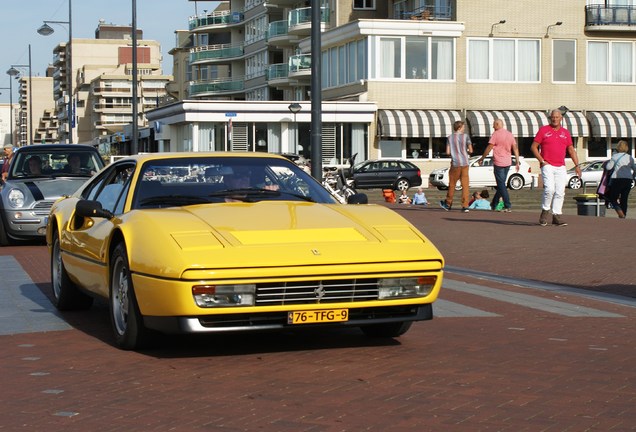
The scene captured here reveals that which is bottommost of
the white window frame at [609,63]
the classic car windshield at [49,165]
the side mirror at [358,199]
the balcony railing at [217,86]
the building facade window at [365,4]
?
the side mirror at [358,199]

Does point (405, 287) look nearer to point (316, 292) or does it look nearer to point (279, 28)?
point (316, 292)

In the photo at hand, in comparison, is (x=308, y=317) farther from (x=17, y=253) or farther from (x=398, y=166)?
(x=398, y=166)

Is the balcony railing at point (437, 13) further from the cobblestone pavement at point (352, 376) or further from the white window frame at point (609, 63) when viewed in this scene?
the cobblestone pavement at point (352, 376)

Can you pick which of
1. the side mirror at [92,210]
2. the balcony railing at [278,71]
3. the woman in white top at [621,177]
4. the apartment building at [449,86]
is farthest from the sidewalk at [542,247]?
the balcony railing at [278,71]

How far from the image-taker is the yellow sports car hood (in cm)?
682

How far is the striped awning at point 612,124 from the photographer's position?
5950 cm

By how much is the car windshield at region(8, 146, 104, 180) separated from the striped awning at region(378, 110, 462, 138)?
38336mm

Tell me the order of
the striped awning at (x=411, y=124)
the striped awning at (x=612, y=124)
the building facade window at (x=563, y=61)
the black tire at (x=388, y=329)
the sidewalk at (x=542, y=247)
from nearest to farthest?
the black tire at (x=388, y=329) < the sidewalk at (x=542, y=247) < the striped awning at (x=411, y=124) < the striped awning at (x=612, y=124) < the building facade window at (x=563, y=61)

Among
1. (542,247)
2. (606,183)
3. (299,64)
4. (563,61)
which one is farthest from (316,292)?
(299,64)

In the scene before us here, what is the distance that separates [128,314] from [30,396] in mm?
1362

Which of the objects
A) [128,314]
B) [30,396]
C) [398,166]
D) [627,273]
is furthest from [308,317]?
[398,166]

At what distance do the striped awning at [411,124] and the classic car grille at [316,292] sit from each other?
4976 cm

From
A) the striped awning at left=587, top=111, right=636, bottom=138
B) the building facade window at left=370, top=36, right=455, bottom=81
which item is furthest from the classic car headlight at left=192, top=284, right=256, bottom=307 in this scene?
the striped awning at left=587, top=111, right=636, bottom=138

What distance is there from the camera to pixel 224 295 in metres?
6.80
